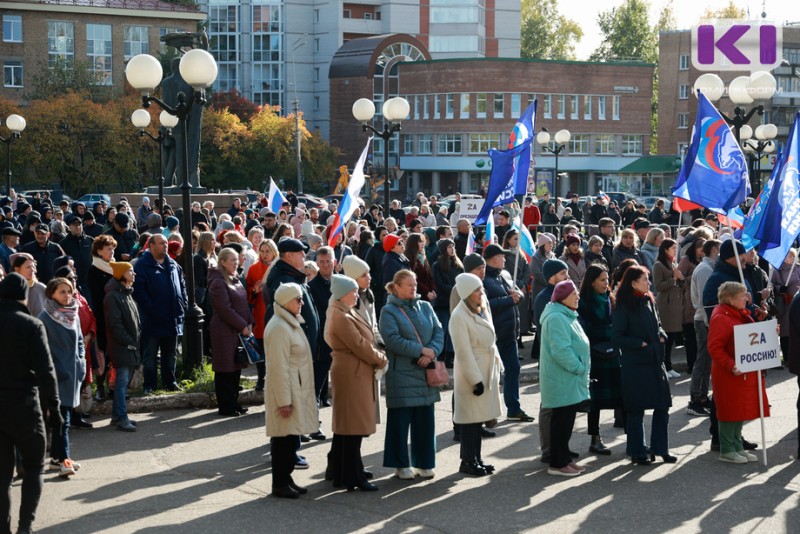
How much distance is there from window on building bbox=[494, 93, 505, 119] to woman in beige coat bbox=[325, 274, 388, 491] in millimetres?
80877

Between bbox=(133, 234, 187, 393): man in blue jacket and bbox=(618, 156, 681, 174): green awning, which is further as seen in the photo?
bbox=(618, 156, 681, 174): green awning

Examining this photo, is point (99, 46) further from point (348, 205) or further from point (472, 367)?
point (472, 367)

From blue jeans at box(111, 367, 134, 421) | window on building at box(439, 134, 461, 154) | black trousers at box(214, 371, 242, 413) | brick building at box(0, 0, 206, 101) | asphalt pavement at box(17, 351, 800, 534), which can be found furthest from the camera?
window on building at box(439, 134, 461, 154)

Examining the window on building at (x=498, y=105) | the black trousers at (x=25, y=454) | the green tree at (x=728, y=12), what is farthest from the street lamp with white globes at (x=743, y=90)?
the green tree at (x=728, y=12)

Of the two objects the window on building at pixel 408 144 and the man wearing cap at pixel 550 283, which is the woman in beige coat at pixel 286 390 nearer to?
the man wearing cap at pixel 550 283

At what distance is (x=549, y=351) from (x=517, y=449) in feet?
4.59

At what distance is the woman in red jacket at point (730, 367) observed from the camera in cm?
984

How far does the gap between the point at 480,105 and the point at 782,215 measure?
7909 centimetres

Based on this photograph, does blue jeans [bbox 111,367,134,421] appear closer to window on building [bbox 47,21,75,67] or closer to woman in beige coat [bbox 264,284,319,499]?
woman in beige coat [bbox 264,284,319,499]

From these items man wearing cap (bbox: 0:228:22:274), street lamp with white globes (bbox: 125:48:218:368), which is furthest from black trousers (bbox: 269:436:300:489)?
man wearing cap (bbox: 0:228:22:274)

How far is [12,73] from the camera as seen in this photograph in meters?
71.9

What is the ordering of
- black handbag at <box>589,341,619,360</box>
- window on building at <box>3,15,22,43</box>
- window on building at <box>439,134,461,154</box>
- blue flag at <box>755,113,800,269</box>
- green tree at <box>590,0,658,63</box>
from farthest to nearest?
green tree at <box>590,0,658,63</box> < window on building at <box>439,134,461,154</box> < window on building at <box>3,15,22,43</box> < blue flag at <box>755,113,800,269</box> < black handbag at <box>589,341,619,360</box>

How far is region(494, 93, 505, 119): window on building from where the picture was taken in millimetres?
88562

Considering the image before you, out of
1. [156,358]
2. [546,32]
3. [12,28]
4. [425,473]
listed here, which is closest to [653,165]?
[546,32]
